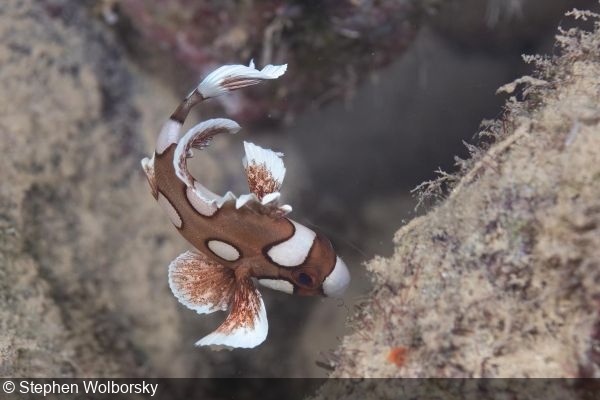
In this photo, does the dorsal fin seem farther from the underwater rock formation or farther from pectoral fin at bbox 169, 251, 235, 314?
the underwater rock formation

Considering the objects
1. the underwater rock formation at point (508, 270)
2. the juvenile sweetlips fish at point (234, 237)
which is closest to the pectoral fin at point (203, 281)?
the juvenile sweetlips fish at point (234, 237)

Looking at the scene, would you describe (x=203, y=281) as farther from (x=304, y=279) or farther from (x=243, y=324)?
(x=304, y=279)

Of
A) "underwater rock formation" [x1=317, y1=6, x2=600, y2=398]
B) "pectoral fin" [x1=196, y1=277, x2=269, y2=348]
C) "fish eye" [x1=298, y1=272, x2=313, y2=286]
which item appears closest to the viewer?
"underwater rock formation" [x1=317, y1=6, x2=600, y2=398]

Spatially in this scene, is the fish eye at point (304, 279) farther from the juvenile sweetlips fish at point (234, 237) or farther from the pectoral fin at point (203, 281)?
the pectoral fin at point (203, 281)

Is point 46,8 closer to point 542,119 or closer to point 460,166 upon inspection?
point 460,166

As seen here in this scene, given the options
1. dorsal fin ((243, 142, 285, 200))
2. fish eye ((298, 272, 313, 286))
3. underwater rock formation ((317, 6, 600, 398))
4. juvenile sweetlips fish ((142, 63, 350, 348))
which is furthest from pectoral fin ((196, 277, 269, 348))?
underwater rock formation ((317, 6, 600, 398))

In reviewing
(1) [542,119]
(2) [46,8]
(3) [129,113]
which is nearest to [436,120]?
(3) [129,113]

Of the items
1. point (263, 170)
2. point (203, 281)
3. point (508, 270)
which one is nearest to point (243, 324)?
point (203, 281)
